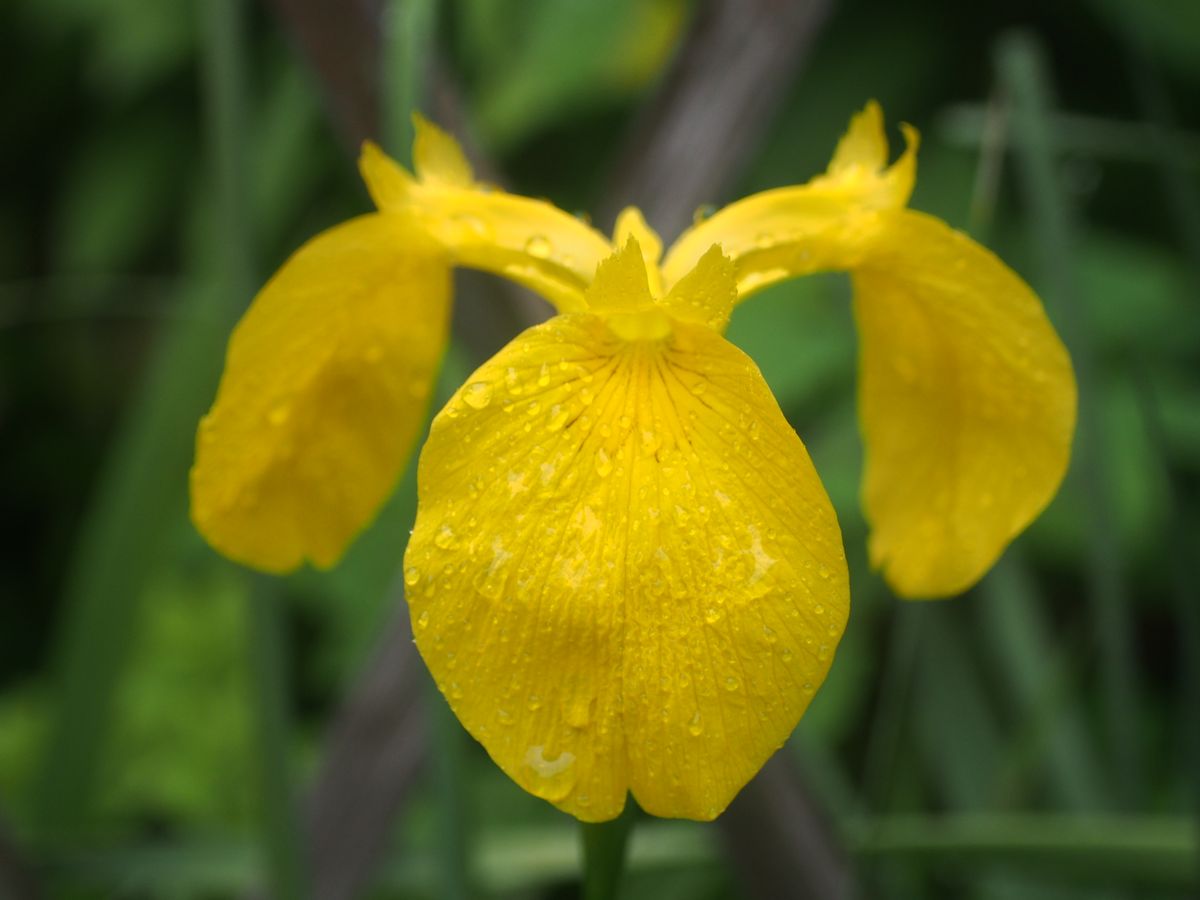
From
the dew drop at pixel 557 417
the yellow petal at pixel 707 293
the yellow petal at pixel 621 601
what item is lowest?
the yellow petal at pixel 621 601

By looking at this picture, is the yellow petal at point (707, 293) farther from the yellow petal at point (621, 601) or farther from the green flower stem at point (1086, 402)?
the green flower stem at point (1086, 402)

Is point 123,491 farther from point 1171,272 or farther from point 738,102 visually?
point 1171,272

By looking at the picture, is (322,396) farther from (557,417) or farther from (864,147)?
(864,147)

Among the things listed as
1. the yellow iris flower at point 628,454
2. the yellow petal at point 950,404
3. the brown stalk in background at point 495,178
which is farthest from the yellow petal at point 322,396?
the brown stalk in background at point 495,178

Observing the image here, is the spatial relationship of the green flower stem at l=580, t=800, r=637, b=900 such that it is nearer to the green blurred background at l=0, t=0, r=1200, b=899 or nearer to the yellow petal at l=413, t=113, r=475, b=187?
the green blurred background at l=0, t=0, r=1200, b=899

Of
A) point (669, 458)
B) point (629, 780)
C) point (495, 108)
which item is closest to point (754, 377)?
point (669, 458)
